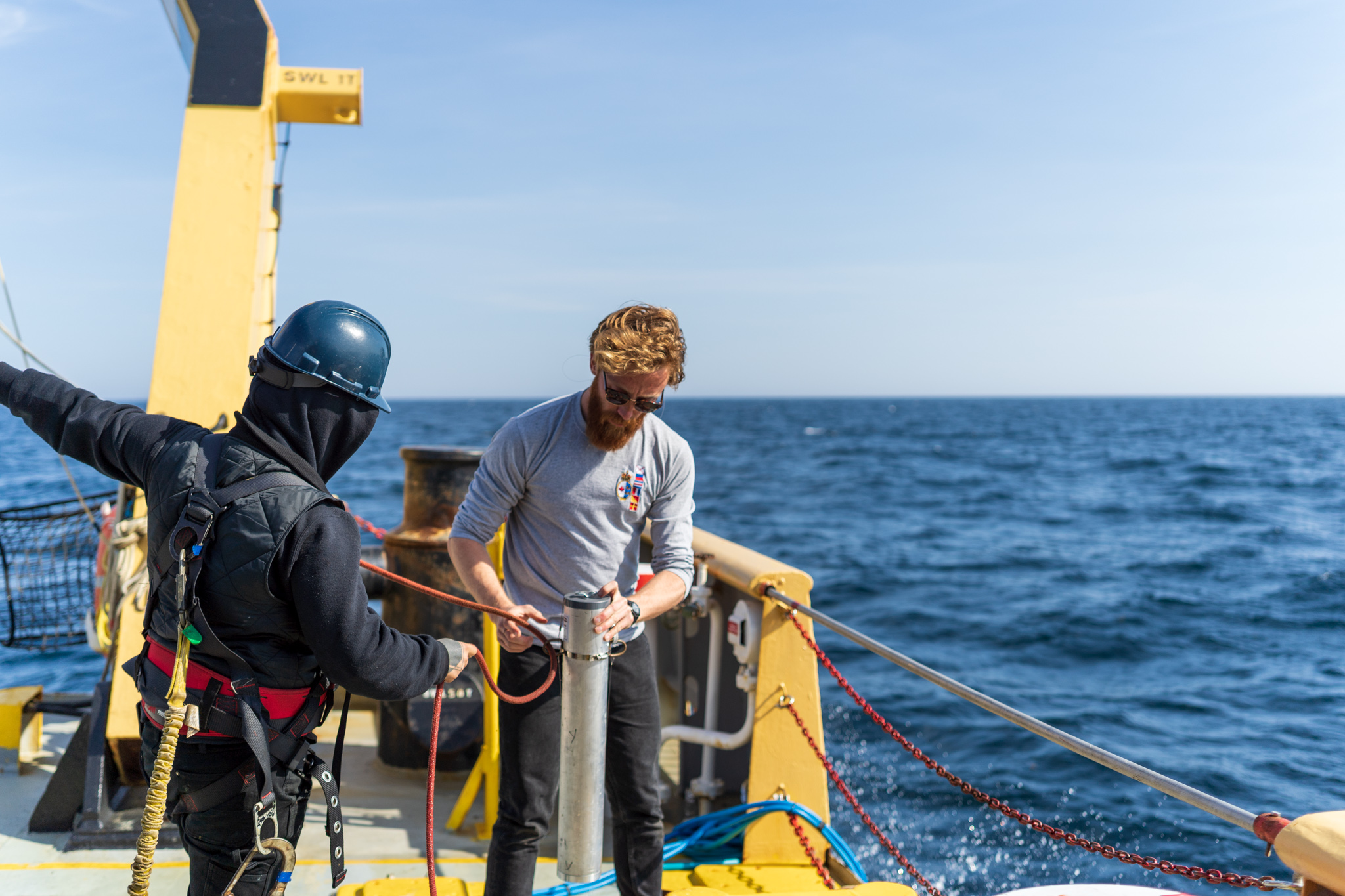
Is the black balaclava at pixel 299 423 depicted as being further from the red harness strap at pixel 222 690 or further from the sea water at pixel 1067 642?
the sea water at pixel 1067 642

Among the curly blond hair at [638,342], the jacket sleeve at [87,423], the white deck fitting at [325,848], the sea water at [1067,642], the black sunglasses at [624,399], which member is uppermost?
the curly blond hair at [638,342]

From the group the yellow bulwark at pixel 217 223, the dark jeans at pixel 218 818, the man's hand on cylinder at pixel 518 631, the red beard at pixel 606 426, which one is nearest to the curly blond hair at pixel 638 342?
the red beard at pixel 606 426

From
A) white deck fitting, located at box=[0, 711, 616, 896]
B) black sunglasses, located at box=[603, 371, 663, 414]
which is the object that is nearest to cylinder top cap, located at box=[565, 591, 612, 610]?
black sunglasses, located at box=[603, 371, 663, 414]

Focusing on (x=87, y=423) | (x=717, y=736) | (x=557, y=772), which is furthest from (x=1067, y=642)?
(x=87, y=423)

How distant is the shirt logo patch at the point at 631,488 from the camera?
2.65 metres

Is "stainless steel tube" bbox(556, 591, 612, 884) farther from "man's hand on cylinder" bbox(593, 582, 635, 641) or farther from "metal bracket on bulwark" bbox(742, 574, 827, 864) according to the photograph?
"metal bracket on bulwark" bbox(742, 574, 827, 864)

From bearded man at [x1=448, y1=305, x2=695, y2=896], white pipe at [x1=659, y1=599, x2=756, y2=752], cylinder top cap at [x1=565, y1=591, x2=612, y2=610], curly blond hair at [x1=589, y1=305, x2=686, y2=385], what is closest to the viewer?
cylinder top cap at [x1=565, y1=591, x2=612, y2=610]

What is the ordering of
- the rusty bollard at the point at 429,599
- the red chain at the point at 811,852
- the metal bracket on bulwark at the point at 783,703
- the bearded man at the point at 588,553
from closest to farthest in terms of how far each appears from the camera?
the bearded man at the point at 588,553
the red chain at the point at 811,852
the metal bracket on bulwark at the point at 783,703
the rusty bollard at the point at 429,599

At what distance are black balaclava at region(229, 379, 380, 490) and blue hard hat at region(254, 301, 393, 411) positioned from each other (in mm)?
33

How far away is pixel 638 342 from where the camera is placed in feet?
8.02

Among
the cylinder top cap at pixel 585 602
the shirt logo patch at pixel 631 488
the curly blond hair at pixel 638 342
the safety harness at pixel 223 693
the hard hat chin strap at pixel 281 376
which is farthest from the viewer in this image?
the shirt logo patch at pixel 631 488

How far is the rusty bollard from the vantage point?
14.3 feet

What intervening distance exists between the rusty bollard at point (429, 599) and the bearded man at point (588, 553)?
1796mm

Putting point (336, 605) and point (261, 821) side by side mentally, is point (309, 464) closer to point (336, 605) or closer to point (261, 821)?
point (336, 605)
